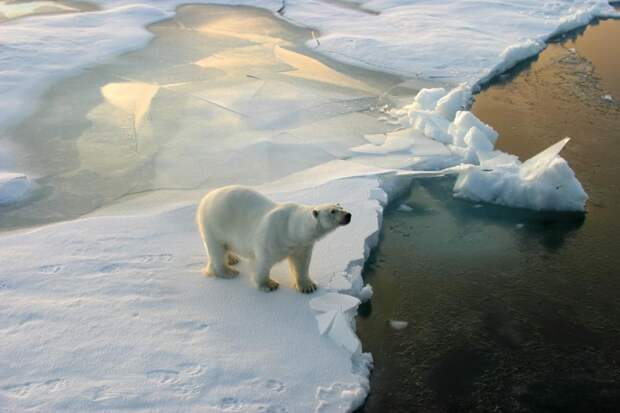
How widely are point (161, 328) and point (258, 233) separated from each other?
0.78m

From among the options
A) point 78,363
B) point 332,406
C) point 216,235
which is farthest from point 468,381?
point 78,363

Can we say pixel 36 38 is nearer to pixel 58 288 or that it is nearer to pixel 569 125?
pixel 58 288

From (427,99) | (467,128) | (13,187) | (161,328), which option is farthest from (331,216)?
(427,99)

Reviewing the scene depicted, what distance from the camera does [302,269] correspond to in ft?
12.2

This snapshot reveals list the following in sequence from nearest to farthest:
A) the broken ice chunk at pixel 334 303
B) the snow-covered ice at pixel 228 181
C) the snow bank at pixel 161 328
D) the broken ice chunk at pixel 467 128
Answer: the snow bank at pixel 161 328 → the snow-covered ice at pixel 228 181 → the broken ice chunk at pixel 334 303 → the broken ice chunk at pixel 467 128

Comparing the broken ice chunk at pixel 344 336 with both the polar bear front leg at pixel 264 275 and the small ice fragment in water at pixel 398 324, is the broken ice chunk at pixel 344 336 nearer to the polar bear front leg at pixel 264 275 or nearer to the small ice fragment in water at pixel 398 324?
the small ice fragment in water at pixel 398 324

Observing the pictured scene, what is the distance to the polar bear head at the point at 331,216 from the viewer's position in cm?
330

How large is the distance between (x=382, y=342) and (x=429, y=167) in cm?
260

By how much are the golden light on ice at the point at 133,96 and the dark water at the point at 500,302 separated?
11.1ft

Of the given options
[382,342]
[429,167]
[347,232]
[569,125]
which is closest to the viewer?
[382,342]

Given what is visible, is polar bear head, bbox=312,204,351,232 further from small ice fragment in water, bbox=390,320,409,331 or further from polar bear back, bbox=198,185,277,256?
small ice fragment in water, bbox=390,320,409,331

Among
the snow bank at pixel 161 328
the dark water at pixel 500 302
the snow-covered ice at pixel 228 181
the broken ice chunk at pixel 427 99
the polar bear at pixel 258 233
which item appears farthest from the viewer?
the broken ice chunk at pixel 427 99

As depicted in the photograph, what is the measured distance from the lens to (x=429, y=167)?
5766mm

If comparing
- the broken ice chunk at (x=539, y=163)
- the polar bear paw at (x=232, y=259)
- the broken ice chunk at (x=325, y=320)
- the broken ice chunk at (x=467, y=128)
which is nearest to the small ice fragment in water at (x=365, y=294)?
the broken ice chunk at (x=325, y=320)
